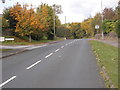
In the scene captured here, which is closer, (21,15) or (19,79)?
(19,79)

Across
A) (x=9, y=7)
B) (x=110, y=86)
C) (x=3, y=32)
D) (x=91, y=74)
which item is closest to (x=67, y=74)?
(x=91, y=74)

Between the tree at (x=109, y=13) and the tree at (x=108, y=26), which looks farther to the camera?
the tree at (x=109, y=13)

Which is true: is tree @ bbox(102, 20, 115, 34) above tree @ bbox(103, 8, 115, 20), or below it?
below

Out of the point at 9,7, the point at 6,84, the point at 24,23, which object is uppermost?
the point at 9,7

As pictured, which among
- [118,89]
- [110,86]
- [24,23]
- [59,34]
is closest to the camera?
[118,89]

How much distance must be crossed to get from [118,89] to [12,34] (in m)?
39.5

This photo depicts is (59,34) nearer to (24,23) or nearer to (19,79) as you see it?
(24,23)

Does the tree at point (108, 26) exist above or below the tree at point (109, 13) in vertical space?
below

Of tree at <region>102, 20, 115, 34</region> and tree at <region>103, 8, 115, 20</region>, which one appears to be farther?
tree at <region>103, 8, 115, 20</region>

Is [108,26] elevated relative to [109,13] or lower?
lower

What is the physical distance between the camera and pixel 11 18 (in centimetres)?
4269

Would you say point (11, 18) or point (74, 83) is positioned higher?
point (11, 18)

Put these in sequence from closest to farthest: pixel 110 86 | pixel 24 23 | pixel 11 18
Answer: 1. pixel 110 86
2. pixel 24 23
3. pixel 11 18

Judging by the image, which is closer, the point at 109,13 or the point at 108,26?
the point at 108,26
